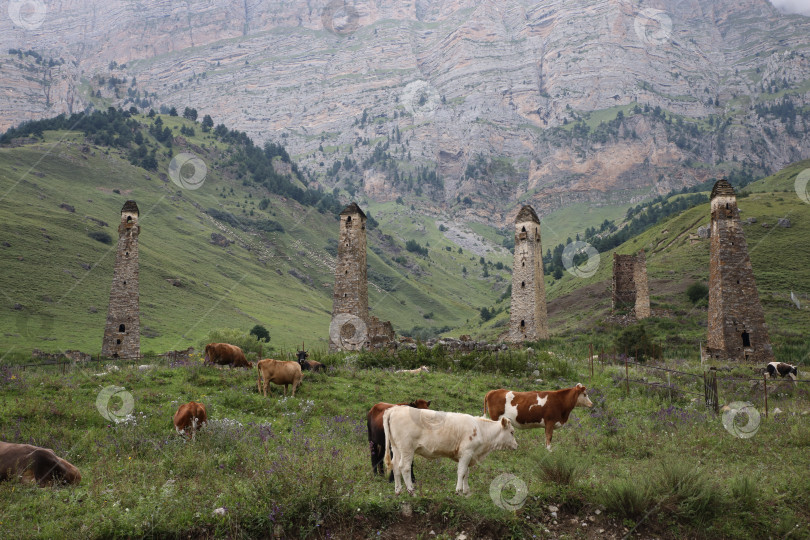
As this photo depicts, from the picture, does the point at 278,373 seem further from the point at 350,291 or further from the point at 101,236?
the point at 101,236

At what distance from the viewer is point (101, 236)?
9050cm

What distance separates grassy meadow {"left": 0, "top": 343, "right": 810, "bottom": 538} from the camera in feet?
28.5

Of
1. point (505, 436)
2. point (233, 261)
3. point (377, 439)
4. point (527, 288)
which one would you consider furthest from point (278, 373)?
point (233, 261)

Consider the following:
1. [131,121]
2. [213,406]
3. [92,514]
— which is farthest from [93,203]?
[92,514]

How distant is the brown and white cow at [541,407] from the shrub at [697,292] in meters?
44.5

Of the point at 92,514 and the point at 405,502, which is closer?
the point at 92,514

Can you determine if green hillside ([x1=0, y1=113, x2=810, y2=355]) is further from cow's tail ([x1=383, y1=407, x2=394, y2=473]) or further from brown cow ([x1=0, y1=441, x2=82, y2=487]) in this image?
brown cow ([x1=0, y1=441, x2=82, y2=487])

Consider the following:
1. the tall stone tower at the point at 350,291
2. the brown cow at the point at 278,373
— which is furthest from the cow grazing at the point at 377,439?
the tall stone tower at the point at 350,291

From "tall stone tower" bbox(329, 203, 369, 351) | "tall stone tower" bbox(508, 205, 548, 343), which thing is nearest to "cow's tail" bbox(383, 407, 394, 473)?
"tall stone tower" bbox(329, 203, 369, 351)

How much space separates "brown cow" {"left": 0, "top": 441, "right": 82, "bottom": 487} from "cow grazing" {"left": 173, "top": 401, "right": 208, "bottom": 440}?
2806 millimetres

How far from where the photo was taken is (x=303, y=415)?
52.7 ft

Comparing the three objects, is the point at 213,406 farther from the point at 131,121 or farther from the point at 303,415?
the point at 131,121

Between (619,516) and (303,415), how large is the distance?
9.48 metres

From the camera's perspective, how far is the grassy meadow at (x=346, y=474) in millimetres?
8672
